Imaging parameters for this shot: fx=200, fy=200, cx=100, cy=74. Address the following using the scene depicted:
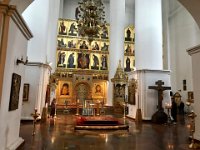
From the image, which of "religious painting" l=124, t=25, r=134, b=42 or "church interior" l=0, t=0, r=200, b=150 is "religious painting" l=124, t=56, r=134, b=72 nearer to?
"church interior" l=0, t=0, r=200, b=150

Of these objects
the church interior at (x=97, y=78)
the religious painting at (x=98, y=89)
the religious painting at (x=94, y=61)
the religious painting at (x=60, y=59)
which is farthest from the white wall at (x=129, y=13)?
the religious painting at (x=60, y=59)

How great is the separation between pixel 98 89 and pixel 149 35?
10913 millimetres

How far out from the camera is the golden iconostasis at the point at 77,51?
69.0ft

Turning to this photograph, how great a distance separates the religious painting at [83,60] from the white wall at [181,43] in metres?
8.92

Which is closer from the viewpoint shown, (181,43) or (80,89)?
(181,43)

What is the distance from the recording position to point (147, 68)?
10.9 meters

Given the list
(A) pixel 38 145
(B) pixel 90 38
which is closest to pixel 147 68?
(B) pixel 90 38

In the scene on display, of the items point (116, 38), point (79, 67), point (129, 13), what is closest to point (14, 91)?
point (116, 38)

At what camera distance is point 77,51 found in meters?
21.5

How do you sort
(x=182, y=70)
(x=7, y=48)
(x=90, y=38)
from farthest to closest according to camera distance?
(x=182, y=70) → (x=90, y=38) → (x=7, y=48)

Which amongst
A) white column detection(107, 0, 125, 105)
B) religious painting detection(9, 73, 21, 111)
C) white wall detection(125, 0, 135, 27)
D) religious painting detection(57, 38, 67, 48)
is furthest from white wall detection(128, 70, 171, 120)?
white wall detection(125, 0, 135, 27)

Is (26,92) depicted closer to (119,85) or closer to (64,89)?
(119,85)

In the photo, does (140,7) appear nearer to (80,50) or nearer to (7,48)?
(7,48)

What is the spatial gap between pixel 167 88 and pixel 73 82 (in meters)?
12.0
